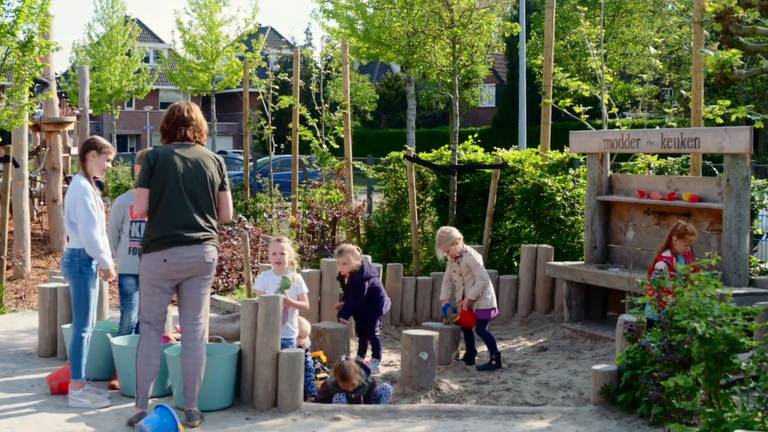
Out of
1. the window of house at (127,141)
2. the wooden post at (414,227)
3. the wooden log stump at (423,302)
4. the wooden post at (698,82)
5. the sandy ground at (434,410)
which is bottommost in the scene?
the sandy ground at (434,410)

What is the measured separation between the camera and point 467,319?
8273mm

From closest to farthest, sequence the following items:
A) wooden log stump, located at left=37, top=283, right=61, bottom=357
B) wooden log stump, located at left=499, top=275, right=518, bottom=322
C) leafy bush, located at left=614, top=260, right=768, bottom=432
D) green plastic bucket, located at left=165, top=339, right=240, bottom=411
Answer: leafy bush, located at left=614, top=260, right=768, bottom=432 < green plastic bucket, located at left=165, top=339, right=240, bottom=411 < wooden log stump, located at left=37, top=283, right=61, bottom=357 < wooden log stump, located at left=499, top=275, right=518, bottom=322

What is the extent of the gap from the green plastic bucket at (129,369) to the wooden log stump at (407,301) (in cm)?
344

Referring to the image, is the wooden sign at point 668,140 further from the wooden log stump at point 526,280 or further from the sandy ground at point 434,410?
the sandy ground at point 434,410

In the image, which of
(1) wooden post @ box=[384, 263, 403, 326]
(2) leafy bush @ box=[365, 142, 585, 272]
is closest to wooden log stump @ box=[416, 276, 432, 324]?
(1) wooden post @ box=[384, 263, 403, 326]

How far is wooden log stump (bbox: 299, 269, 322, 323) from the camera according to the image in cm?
891

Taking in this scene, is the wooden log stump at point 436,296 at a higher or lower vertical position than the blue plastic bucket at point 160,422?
higher

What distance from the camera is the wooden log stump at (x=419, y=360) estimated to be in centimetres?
723

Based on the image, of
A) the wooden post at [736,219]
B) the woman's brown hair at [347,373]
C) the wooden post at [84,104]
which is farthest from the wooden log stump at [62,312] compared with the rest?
the wooden post at [84,104]

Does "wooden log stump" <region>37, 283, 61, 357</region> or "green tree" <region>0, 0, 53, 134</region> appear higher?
"green tree" <region>0, 0, 53, 134</region>

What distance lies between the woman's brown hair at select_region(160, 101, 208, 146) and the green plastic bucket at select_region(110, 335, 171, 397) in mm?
1657

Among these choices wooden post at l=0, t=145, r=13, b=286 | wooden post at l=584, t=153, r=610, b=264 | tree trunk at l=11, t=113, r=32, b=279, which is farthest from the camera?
tree trunk at l=11, t=113, r=32, b=279

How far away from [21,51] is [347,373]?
6878mm

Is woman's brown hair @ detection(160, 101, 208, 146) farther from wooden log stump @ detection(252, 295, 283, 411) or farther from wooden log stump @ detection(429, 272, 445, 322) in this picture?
wooden log stump @ detection(429, 272, 445, 322)
